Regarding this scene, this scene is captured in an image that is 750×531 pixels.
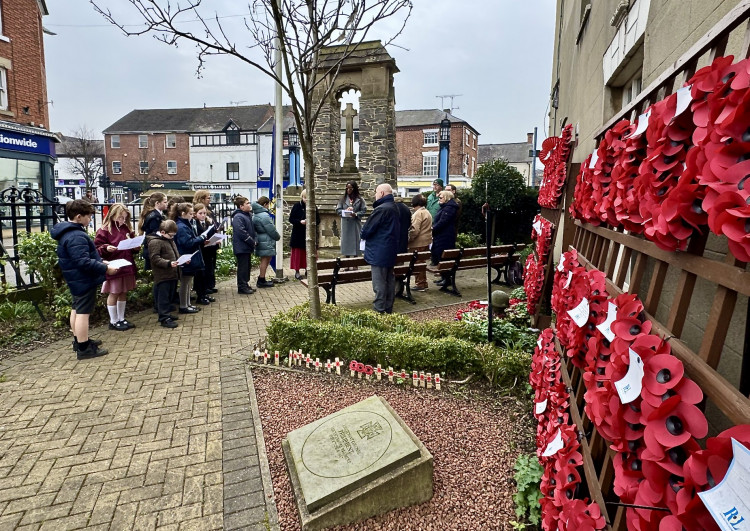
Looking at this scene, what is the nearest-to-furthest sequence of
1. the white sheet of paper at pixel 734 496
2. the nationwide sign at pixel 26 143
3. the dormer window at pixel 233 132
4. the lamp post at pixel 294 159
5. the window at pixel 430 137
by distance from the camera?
the white sheet of paper at pixel 734 496
the nationwide sign at pixel 26 143
the lamp post at pixel 294 159
the window at pixel 430 137
the dormer window at pixel 233 132

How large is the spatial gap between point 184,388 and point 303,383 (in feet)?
3.89

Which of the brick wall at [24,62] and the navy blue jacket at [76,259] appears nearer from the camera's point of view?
the navy blue jacket at [76,259]

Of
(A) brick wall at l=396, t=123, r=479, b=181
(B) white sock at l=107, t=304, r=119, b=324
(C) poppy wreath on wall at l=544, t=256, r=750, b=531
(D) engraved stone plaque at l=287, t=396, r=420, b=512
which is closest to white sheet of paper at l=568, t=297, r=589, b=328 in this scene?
(C) poppy wreath on wall at l=544, t=256, r=750, b=531

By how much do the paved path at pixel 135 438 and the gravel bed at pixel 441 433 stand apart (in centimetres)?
18

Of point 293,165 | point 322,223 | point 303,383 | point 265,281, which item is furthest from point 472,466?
point 293,165

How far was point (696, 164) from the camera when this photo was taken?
3.96ft

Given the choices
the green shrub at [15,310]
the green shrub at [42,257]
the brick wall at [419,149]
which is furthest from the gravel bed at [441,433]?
the brick wall at [419,149]

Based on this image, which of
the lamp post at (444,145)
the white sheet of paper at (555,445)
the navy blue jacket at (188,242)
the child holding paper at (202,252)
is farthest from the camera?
the lamp post at (444,145)

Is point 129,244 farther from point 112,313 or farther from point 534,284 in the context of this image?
point 534,284

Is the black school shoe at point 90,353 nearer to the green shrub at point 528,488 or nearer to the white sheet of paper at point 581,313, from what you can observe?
the green shrub at point 528,488

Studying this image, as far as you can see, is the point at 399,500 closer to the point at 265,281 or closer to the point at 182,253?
the point at 182,253

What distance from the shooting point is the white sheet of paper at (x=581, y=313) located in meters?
2.15

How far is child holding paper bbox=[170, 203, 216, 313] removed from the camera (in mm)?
6719

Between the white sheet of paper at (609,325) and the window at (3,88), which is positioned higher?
the window at (3,88)
